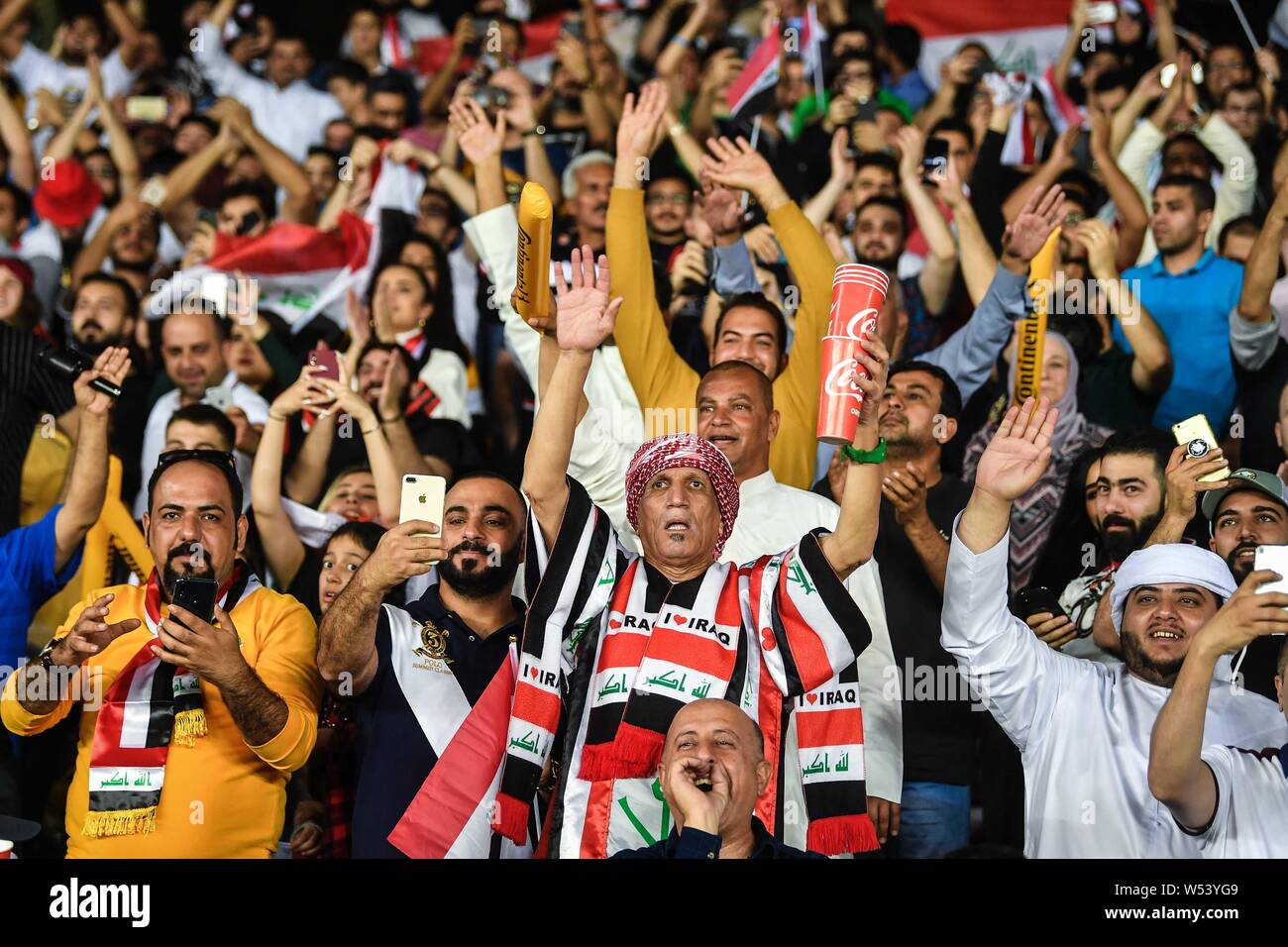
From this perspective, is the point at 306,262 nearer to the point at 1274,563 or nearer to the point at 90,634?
the point at 90,634

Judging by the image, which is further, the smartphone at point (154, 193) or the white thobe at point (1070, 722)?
the smartphone at point (154, 193)

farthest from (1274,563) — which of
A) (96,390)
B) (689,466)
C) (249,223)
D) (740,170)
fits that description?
(249,223)

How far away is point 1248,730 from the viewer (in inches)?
203

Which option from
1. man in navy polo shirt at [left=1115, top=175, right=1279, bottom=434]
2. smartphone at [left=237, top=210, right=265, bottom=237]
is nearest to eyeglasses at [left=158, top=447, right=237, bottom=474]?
smartphone at [left=237, top=210, right=265, bottom=237]

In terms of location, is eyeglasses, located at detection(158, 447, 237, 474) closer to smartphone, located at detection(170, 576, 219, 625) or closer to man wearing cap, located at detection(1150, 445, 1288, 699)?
smartphone, located at detection(170, 576, 219, 625)

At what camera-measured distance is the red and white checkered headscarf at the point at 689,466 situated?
5.14 m

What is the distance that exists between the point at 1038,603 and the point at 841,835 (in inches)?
45.1

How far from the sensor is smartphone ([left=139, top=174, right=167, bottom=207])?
910cm

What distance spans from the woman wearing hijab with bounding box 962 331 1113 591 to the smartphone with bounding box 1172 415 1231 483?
0.75 meters

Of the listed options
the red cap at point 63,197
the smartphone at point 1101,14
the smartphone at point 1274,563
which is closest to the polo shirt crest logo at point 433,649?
the smartphone at point 1274,563

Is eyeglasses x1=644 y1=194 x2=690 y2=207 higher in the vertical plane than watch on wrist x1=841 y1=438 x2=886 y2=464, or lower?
higher

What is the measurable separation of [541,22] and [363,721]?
6.44 metres

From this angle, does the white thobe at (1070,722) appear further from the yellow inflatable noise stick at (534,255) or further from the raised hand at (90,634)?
the raised hand at (90,634)
